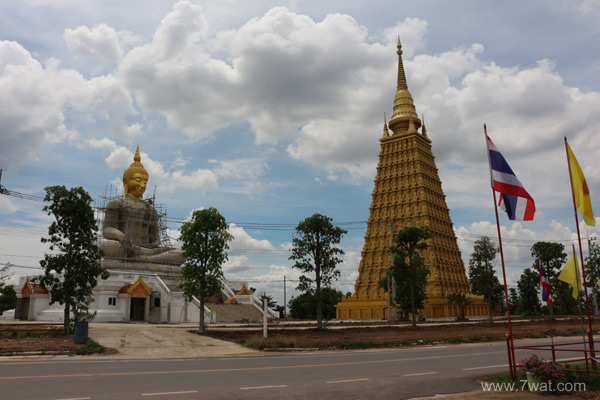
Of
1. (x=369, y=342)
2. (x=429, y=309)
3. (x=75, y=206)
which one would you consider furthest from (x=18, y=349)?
(x=429, y=309)

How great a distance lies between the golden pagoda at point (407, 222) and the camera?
66688 millimetres

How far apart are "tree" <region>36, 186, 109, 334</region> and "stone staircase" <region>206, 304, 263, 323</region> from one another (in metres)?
22.3

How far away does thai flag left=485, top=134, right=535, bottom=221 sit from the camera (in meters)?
12.7

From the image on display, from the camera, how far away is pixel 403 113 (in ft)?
265

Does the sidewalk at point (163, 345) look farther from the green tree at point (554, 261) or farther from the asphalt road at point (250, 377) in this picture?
the green tree at point (554, 261)

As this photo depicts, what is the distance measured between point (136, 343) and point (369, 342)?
42.2 ft

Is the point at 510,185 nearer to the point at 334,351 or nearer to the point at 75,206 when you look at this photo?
the point at 334,351

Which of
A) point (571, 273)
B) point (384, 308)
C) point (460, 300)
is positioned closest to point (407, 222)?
point (384, 308)

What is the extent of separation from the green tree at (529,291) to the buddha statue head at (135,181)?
63785 millimetres

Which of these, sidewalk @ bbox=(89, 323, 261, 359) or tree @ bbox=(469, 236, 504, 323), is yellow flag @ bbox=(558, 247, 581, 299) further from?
tree @ bbox=(469, 236, 504, 323)

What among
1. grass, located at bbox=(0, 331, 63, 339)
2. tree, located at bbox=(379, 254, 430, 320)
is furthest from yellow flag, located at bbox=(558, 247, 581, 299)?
tree, located at bbox=(379, 254, 430, 320)

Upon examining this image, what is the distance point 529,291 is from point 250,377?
72.0 m

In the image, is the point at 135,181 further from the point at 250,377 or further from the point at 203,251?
the point at 250,377

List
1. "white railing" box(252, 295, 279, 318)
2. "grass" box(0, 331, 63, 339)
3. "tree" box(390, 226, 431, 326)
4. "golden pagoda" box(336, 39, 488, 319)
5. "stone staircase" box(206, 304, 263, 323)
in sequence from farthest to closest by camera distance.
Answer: "golden pagoda" box(336, 39, 488, 319) → "white railing" box(252, 295, 279, 318) → "stone staircase" box(206, 304, 263, 323) → "tree" box(390, 226, 431, 326) → "grass" box(0, 331, 63, 339)
